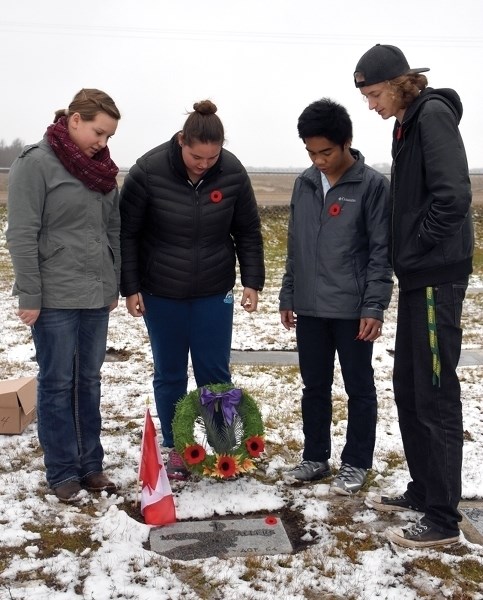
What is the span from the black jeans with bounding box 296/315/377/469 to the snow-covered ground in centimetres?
23

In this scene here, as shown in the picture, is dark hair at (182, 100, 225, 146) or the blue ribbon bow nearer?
dark hair at (182, 100, 225, 146)

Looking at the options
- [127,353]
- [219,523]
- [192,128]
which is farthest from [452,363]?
[127,353]

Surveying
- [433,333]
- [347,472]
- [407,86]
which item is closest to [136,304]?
[347,472]

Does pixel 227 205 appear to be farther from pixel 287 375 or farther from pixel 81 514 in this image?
pixel 287 375

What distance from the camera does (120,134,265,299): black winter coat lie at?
A: 11.4ft

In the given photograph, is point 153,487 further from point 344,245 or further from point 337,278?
point 344,245

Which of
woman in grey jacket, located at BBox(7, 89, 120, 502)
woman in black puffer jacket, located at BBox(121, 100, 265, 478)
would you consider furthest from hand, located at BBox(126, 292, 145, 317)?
woman in grey jacket, located at BBox(7, 89, 120, 502)

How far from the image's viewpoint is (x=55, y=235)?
3.17 metres

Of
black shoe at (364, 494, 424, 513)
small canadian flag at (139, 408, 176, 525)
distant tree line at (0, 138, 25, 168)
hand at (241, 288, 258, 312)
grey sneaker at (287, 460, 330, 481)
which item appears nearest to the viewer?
small canadian flag at (139, 408, 176, 525)

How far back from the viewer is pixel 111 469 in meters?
3.82

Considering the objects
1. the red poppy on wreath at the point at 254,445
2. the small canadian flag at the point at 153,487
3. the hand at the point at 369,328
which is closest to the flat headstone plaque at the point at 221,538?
the small canadian flag at the point at 153,487

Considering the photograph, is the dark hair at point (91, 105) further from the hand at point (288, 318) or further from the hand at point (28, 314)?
the hand at point (288, 318)

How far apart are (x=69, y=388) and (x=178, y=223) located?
1007 millimetres

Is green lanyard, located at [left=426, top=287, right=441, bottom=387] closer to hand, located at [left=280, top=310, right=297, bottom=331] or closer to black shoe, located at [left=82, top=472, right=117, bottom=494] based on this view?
hand, located at [left=280, top=310, right=297, bottom=331]
